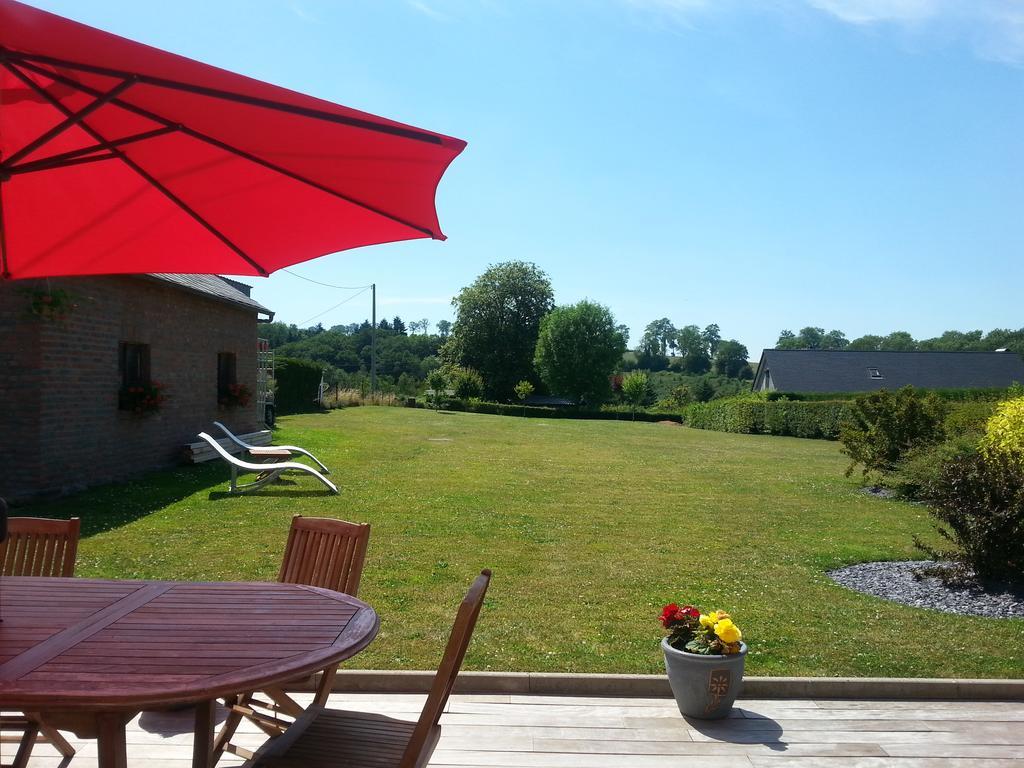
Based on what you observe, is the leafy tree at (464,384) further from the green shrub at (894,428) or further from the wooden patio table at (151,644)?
the wooden patio table at (151,644)

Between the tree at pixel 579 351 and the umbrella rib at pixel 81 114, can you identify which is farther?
the tree at pixel 579 351

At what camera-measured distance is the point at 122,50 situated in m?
2.44

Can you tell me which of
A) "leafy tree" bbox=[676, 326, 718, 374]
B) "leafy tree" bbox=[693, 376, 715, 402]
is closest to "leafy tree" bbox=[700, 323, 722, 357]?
"leafy tree" bbox=[676, 326, 718, 374]

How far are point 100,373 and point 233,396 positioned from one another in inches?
231

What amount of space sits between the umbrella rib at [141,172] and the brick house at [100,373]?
7488 mm

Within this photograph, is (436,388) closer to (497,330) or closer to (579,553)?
(497,330)

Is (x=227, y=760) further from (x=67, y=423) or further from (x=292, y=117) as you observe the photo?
(x=67, y=423)

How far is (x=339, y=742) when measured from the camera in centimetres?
286

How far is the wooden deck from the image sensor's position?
3.81 m

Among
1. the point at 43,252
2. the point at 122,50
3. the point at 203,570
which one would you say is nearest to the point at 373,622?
the point at 122,50

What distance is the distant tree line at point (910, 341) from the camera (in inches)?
3654

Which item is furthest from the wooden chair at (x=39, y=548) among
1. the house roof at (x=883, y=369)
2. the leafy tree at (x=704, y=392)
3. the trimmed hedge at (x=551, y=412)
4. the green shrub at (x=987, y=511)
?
the leafy tree at (x=704, y=392)

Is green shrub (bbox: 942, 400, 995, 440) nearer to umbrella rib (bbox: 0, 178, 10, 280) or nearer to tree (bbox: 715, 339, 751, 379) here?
umbrella rib (bbox: 0, 178, 10, 280)

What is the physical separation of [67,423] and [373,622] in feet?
31.9
